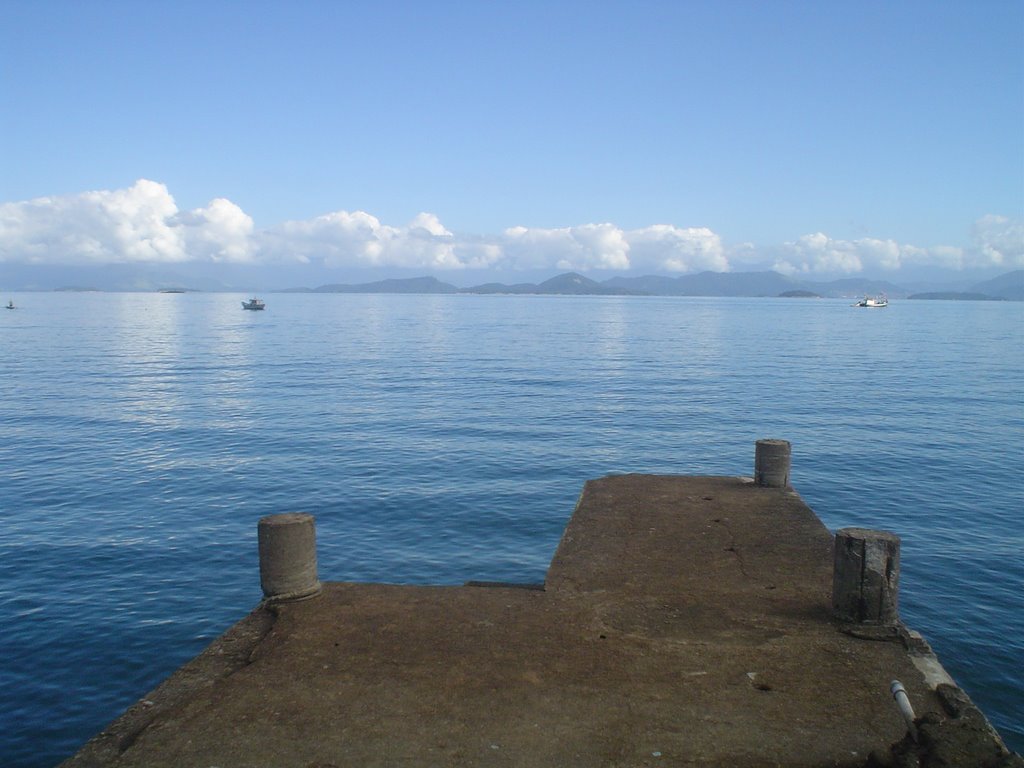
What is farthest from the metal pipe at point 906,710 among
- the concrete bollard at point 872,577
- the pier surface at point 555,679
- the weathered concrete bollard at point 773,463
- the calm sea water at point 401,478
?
the weathered concrete bollard at point 773,463

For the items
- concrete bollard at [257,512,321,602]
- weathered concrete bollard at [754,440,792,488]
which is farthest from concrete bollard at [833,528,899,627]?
concrete bollard at [257,512,321,602]

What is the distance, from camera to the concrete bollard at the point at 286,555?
1134cm

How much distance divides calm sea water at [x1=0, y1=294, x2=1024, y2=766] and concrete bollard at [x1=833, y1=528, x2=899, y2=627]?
12.0ft

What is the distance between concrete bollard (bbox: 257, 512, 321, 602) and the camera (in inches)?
447

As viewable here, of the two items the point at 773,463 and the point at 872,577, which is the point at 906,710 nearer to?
the point at 872,577

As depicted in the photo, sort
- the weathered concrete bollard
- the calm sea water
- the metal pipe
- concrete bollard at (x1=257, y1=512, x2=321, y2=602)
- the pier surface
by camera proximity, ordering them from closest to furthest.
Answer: the metal pipe
the pier surface
concrete bollard at (x1=257, y1=512, x2=321, y2=602)
the calm sea water
the weathered concrete bollard

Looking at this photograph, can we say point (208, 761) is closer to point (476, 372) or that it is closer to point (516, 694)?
point (516, 694)

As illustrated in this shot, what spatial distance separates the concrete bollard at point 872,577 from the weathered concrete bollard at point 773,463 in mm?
7036

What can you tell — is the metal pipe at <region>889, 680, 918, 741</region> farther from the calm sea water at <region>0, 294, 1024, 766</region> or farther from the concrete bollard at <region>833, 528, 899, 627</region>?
the calm sea water at <region>0, 294, 1024, 766</region>

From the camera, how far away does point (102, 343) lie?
82.5 meters

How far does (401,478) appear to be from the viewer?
26.2 metres

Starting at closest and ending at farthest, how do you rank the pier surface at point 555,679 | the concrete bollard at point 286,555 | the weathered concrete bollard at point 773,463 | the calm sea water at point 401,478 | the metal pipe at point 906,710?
the metal pipe at point 906,710 < the pier surface at point 555,679 < the concrete bollard at point 286,555 < the calm sea water at point 401,478 < the weathered concrete bollard at point 773,463

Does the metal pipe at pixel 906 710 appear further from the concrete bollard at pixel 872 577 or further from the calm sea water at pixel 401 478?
the calm sea water at pixel 401 478

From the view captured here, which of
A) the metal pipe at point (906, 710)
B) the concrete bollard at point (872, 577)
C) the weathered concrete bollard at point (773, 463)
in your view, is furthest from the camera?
the weathered concrete bollard at point (773, 463)
